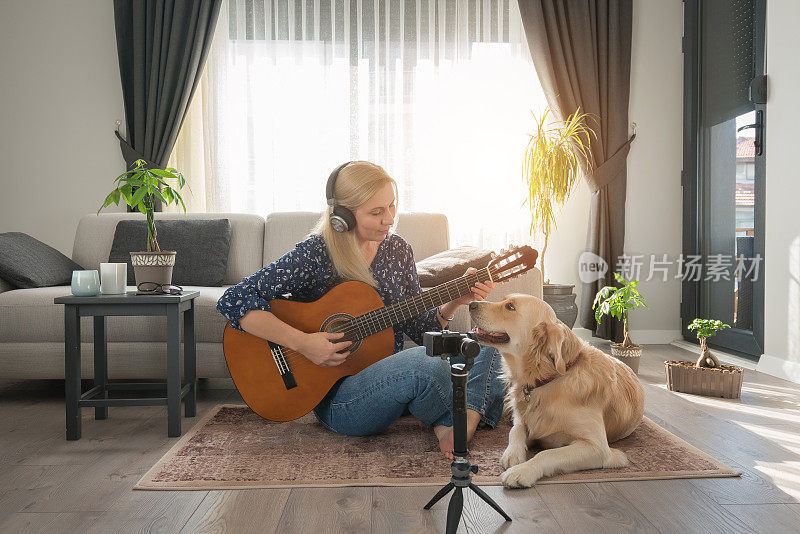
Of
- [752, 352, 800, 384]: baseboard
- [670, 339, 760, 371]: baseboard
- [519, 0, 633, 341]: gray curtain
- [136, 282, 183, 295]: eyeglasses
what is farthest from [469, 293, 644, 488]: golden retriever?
[519, 0, 633, 341]: gray curtain

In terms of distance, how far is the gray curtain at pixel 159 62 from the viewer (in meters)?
4.19

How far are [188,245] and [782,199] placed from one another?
3.03m

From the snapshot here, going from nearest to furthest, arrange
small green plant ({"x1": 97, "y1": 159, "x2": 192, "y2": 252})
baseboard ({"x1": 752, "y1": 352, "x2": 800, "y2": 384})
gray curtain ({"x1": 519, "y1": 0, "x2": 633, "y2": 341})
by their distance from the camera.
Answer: small green plant ({"x1": 97, "y1": 159, "x2": 192, "y2": 252}), baseboard ({"x1": 752, "y1": 352, "x2": 800, "y2": 384}), gray curtain ({"x1": 519, "y1": 0, "x2": 633, "y2": 341})

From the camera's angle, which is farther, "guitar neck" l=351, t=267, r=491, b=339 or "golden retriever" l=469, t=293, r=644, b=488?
→ "guitar neck" l=351, t=267, r=491, b=339

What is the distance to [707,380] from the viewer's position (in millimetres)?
Answer: 2723

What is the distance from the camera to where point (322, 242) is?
6.51 feet

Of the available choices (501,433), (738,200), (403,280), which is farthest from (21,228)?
(738,200)

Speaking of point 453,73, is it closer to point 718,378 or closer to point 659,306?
point 659,306

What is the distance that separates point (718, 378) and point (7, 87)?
467 centimetres

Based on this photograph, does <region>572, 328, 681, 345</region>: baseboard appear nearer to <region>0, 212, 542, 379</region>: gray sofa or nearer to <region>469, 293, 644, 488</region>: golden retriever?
<region>0, 212, 542, 379</region>: gray sofa

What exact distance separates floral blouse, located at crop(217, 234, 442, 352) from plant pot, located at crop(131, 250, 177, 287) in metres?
0.39

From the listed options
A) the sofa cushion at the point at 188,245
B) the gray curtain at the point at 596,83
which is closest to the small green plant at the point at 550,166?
the gray curtain at the point at 596,83

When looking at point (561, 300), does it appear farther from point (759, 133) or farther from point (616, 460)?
point (616, 460)

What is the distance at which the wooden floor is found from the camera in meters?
1.42
